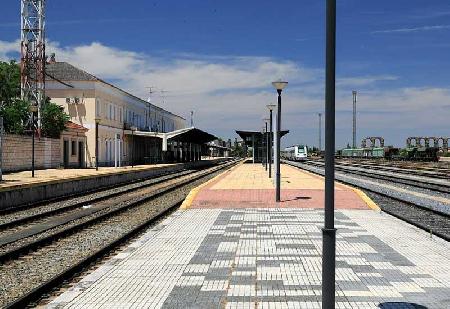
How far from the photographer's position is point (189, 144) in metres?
80.7

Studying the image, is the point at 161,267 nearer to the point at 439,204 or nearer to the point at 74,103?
the point at 439,204

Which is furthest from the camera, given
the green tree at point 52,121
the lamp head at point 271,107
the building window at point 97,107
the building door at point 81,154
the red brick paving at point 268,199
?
the building window at point 97,107

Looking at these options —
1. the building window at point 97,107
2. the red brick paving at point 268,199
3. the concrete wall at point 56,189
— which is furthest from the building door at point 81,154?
the red brick paving at point 268,199

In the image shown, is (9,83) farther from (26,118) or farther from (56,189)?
(56,189)

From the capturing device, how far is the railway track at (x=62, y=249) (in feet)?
27.0

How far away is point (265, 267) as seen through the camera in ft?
29.3

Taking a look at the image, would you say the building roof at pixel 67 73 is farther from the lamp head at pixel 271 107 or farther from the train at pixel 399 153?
the train at pixel 399 153

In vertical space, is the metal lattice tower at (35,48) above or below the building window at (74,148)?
above

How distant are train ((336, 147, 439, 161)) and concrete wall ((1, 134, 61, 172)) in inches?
2095

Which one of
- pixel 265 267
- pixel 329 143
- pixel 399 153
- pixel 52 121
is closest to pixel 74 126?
pixel 52 121

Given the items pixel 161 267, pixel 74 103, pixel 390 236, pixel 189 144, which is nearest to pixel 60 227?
pixel 161 267

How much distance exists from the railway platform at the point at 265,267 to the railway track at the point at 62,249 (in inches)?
17.3

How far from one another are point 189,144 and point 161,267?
71773 millimetres

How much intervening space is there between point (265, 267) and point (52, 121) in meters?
38.1
